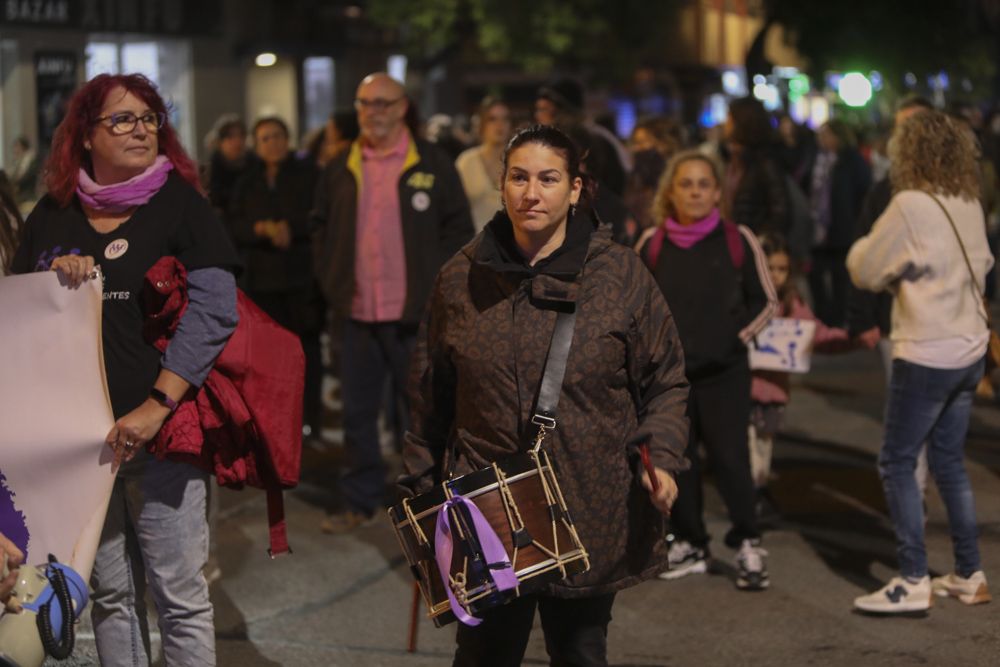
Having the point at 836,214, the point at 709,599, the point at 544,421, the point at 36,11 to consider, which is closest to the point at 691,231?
the point at 709,599

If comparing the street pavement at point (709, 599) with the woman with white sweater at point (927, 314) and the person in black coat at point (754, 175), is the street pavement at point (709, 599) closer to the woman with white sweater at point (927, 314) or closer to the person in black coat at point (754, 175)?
the woman with white sweater at point (927, 314)

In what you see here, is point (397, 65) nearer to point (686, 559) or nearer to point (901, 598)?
Result: point (686, 559)

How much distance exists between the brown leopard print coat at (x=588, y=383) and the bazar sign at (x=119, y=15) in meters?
17.8

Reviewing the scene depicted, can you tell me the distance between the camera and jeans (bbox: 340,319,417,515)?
7867 mm

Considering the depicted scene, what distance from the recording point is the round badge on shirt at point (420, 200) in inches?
304

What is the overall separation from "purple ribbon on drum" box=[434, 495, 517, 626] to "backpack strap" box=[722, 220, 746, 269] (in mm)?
3141

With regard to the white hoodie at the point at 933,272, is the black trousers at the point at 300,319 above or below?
below

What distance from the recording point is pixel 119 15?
22.5m

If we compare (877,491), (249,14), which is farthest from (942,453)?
(249,14)

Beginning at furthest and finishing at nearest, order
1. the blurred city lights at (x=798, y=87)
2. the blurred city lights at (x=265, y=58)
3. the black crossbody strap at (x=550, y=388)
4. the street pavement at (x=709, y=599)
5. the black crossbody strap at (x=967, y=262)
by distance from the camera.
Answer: the blurred city lights at (x=798, y=87)
the blurred city lights at (x=265, y=58)
the black crossbody strap at (x=967, y=262)
the street pavement at (x=709, y=599)
the black crossbody strap at (x=550, y=388)

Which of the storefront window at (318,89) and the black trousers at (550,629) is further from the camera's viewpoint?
the storefront window at (318,89)

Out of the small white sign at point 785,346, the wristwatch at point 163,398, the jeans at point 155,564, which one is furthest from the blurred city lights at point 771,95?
the wristwatch at point 163,398

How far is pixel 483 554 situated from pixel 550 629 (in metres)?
0.50

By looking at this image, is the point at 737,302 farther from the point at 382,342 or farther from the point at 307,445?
the point at 307,445
